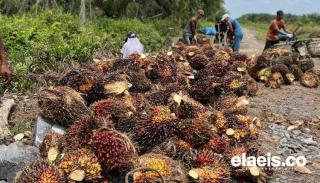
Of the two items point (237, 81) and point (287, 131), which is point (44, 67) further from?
point (287, 131)

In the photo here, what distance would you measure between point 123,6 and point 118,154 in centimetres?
2264

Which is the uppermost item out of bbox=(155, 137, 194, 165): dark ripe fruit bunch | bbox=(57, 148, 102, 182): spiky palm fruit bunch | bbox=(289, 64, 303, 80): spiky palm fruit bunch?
bbox=(57, 148, 102, 182): spiky palm fruit bunch

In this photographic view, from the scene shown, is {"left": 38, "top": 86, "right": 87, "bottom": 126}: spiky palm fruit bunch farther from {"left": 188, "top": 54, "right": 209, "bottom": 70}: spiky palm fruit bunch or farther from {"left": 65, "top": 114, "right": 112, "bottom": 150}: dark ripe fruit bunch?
{"left": 188, "top": 54, "right": 209, "bottom": 70}: spiky palm fruit bunch

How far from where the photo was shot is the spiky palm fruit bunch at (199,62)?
Answer: 7851mm

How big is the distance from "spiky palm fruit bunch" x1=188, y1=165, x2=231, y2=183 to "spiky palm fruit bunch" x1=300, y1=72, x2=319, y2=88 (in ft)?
17.3

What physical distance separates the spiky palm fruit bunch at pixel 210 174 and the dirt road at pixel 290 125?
0.63m

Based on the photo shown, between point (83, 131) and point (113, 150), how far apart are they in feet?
1.83

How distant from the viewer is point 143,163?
3.97m

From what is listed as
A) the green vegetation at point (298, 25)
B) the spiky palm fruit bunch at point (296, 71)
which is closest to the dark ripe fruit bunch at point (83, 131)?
the spiky palm fruit bunch at point (296, 71)

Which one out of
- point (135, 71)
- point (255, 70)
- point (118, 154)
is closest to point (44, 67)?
point (135, 71)

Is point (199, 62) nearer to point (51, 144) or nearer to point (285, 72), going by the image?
point (285, 72)

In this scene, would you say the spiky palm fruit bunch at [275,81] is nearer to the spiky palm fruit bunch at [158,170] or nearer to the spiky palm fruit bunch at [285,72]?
the spiky palm fruit bunch at [285,72]

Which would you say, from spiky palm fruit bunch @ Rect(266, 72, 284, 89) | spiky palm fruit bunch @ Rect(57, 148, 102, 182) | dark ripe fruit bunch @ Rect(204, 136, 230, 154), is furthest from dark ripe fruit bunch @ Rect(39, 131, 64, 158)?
spiky palm fruit bunch @ Rect(266, 72, 284, 89)

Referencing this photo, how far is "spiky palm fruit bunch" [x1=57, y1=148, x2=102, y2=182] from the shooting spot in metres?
3.83
